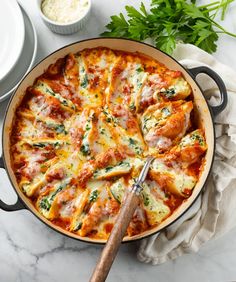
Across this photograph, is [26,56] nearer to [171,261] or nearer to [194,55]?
[194,55]

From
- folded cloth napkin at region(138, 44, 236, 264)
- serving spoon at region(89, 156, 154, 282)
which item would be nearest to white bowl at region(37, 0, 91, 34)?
folded cloth napkin at region(138, 44, 236, 264)

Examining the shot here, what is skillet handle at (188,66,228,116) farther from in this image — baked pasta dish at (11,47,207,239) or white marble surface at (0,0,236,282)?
white marble surface at (0,0,236,282)

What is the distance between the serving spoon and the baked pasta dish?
23 centimetres

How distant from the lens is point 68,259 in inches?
132

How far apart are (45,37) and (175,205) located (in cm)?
147

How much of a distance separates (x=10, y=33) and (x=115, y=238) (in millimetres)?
1595

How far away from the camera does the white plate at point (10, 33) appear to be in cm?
343

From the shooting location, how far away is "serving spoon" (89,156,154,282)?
8.83ft

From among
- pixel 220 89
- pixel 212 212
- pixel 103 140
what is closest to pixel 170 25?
pixel 220 89

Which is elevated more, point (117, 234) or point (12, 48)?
point (12, 48)

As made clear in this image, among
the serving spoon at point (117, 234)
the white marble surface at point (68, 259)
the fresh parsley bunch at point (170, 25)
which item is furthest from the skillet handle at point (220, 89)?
the white marble surface at point (68, 259)

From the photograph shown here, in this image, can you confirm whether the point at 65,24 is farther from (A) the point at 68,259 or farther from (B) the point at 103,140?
(A) the point at 68,259

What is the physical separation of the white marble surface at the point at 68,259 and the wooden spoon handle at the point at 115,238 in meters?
Result: 0.60

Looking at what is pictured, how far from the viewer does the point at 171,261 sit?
3371 millimetres
